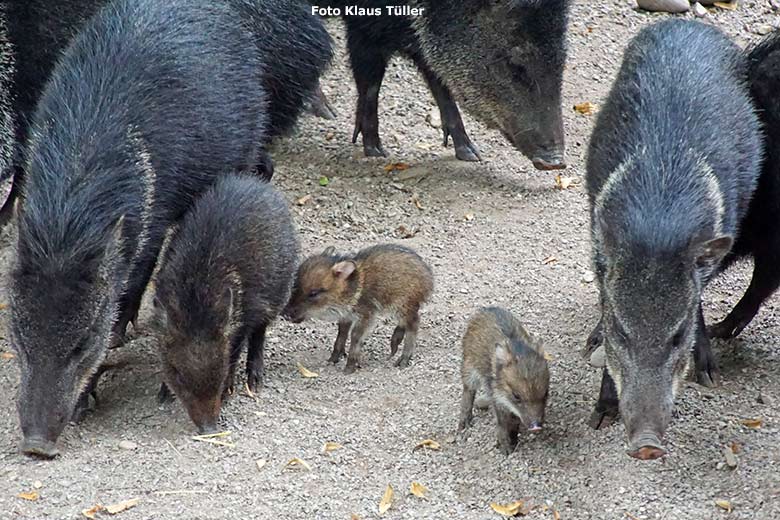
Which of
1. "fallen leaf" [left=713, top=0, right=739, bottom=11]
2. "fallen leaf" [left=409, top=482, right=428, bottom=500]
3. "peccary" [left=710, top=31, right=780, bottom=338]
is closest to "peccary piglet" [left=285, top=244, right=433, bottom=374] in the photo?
"fallen leaf" [left=409, top=482, right=428, bottom=500]

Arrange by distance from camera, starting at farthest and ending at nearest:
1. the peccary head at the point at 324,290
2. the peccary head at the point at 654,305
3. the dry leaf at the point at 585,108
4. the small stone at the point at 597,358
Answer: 1. the dry leaf at the point at 585,108
2. the peccary head at the point at 324,290
3. the small stone at the point at 597,358
4. the peccary head at the point at 654,305

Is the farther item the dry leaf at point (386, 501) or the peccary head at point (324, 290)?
the peccary head at point (324, 290)

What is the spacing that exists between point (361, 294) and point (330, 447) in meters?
0.95

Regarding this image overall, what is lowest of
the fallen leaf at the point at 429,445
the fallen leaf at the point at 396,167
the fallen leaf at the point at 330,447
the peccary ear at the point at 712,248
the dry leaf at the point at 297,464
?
the fallen leaf at the point at 429,445

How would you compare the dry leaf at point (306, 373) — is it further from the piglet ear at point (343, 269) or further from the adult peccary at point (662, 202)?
the adult peccary at point (662, 202)

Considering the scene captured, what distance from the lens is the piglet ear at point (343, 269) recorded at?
578 centimetres

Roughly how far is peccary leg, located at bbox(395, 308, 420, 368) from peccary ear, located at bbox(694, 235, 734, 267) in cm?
155

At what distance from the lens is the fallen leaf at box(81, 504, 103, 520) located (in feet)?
15.1

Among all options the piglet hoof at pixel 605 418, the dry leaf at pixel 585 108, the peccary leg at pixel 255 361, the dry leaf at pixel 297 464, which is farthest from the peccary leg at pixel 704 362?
the dry leaf at pixel 585 108

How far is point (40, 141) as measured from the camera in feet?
17.4

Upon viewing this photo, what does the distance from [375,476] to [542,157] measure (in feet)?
9.84

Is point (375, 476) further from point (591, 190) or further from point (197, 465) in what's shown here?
point (591, 190)

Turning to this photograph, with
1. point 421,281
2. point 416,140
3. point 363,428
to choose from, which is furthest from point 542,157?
point 363,428

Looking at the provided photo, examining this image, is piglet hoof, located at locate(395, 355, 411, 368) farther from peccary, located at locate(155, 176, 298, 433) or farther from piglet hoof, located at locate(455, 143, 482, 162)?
piglet hoof, located at locate(455, 143, 482, 162)
